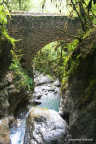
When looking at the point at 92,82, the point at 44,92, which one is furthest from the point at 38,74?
the point at 92,82

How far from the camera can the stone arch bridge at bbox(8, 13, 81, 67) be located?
8508mm

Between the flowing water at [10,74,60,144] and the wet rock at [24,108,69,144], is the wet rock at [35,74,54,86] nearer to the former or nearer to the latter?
the flowing water at [10,74,60,144]

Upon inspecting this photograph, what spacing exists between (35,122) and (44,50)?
1153 cm

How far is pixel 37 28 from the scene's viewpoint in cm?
870

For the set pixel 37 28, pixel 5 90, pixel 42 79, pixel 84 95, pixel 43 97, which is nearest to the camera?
pixel 84 95

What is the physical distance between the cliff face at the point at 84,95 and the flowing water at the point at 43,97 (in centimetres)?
213

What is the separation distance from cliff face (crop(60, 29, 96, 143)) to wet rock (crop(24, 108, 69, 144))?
370 millimetres

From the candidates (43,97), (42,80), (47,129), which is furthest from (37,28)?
(47,129)

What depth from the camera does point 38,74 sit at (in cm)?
1392

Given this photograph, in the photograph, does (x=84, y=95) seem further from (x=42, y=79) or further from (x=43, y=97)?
(x=42, y=79)

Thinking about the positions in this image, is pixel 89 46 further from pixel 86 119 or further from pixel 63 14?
pixel 63 14

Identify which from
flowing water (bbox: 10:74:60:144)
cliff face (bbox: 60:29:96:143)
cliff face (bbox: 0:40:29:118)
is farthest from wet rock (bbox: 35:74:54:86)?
cliff face (bbox: 60:29:96:143)

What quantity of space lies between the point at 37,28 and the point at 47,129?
21.7ft

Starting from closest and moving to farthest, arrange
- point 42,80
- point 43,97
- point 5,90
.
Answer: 1. point 5,90
2. point 43,97
3. point 42,80
